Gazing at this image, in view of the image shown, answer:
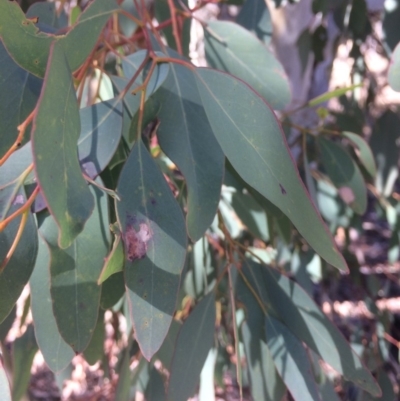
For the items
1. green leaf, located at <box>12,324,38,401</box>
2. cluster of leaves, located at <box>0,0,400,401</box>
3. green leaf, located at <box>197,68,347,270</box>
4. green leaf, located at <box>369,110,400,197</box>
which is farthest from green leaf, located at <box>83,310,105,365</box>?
green leaf, located at <box>369,110,400,197</box>

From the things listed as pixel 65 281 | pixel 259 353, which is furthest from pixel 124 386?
pixel 65 281

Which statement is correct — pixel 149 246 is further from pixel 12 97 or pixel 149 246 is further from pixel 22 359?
pixel 22 359

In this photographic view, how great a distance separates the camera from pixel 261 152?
472 mm

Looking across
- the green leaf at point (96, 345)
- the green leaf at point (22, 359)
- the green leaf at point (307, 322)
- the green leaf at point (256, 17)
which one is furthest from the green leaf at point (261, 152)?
the green leaf at point (22, 359)

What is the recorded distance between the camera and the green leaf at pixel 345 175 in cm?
97

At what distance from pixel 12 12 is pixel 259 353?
0.62 m

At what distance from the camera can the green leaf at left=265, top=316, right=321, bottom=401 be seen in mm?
679

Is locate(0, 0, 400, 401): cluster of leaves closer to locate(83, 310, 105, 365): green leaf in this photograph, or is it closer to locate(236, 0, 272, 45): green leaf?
locate(83, 310, 105, 365): green leaf

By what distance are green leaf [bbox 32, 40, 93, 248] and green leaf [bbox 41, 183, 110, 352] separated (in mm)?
181

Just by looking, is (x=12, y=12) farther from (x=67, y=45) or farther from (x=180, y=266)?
(x=180, y=266)

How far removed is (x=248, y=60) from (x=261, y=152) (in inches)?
15.6

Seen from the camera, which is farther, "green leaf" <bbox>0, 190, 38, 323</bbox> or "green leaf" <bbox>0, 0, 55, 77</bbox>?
"green leaf" <bbox>0, 190, 38, 323</bbox>

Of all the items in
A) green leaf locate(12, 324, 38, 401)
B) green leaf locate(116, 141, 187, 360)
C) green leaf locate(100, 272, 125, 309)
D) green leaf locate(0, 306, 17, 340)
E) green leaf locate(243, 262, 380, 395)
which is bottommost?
green leaf locate(12, 324, 38, 401)

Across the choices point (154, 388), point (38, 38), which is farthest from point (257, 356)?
point (38, 38)
